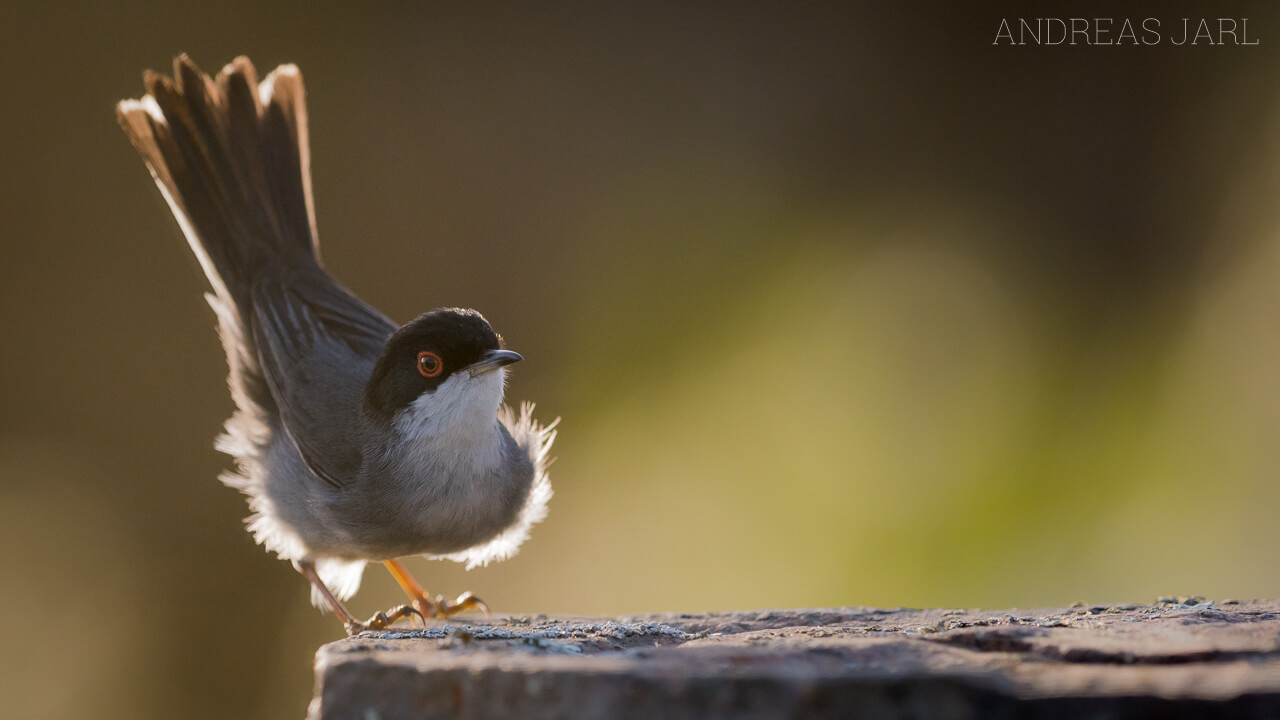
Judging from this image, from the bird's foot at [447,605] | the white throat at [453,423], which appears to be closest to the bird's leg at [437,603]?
the bird's foot at [447,605]

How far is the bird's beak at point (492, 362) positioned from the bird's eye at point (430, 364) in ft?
0.40

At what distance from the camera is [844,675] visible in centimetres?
181

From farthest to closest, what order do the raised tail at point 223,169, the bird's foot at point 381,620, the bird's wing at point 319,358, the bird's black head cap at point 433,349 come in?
the raised tail at point 223,169 → the bird's wing at point 319,358 → the bird's black head cap at point 433,349 → the bird's foot at point 381,620

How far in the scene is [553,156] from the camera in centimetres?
867

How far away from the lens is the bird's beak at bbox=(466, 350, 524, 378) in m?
4.32

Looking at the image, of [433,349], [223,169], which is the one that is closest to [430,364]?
[433,349]

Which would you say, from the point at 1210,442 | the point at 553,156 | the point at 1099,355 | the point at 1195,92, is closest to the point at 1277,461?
the point at 1210,442

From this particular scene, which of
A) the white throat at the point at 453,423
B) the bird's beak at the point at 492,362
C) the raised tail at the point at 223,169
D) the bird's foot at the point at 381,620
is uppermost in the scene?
the raised tail at the point at 223,169

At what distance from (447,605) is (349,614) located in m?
0.51

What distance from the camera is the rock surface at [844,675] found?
5.68 feet

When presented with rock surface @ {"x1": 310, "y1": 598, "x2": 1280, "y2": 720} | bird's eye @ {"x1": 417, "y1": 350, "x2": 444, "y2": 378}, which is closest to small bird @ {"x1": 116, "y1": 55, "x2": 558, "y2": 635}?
bird's eye @ {"x1": 417, "y1": 350, "x2": 444, "y2": 378}

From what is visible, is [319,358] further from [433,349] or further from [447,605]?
[447,605]

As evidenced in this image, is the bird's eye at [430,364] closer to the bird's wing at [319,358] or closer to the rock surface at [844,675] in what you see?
the bird's wing at [319,358]

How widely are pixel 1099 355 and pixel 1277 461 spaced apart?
120 centimetres
